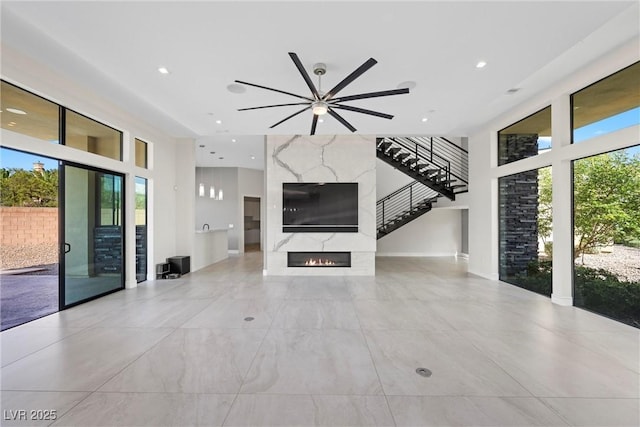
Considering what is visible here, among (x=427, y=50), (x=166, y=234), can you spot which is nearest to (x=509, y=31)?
(x=427, y=50)

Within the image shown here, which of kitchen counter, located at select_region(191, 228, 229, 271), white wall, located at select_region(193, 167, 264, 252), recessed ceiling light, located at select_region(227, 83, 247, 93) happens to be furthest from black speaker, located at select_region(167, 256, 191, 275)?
recessed ceiling light, located at select_region(227, 83, 247, 93)

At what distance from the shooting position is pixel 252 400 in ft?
6.86

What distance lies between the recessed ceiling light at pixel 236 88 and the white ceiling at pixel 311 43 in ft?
0.22

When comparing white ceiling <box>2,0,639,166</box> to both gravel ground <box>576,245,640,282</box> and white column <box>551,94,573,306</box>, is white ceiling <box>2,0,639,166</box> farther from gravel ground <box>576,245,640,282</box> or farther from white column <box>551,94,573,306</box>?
gravel ground <box>576,245,640,282</box>

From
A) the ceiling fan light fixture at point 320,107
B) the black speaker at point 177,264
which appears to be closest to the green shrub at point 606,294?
the ceiling fan light fixture at point 320,107

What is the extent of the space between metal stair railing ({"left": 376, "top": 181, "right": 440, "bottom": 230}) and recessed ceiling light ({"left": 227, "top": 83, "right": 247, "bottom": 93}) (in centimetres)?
687

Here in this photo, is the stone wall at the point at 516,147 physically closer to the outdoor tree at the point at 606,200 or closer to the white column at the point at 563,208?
the white column at the point at 563,208

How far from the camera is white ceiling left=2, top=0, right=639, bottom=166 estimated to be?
2600 mm

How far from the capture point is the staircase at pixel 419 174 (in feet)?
27.4

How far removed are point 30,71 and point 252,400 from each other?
4.90m

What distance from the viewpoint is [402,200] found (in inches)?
404

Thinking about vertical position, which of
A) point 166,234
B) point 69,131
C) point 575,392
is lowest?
point 575,392

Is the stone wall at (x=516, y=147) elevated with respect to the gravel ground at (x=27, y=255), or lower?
elevated

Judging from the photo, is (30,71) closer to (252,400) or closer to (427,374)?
(252,400)
